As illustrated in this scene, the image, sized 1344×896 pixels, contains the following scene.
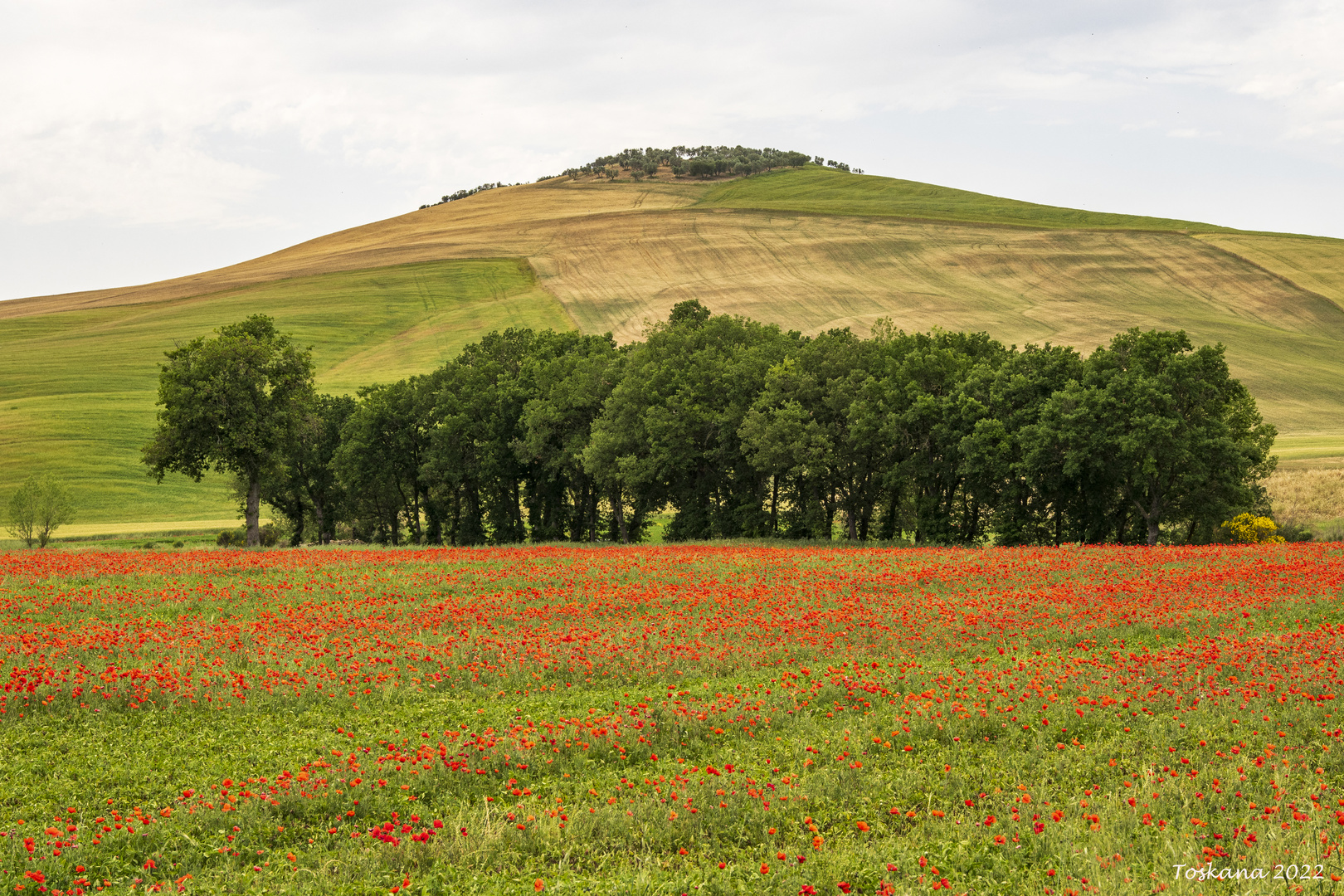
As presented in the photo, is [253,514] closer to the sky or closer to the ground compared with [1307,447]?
closer to the ground

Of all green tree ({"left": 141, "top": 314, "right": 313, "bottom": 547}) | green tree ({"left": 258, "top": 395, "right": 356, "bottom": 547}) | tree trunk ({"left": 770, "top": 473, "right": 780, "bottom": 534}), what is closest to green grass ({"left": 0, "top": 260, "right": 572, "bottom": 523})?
green tree ({"left": 258, "top": 395, "right": 356, "bottom": 547})

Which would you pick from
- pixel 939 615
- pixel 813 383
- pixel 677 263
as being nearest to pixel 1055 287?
pixel 677 263

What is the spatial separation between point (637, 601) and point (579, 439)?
113ft

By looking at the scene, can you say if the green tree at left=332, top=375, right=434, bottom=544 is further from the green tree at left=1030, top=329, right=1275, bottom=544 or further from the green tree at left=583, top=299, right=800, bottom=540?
the green tree at left=1030, top=329, right=1275, bottom=544

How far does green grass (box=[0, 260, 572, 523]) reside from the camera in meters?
82.8

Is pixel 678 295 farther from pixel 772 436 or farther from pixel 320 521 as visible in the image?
pixel 772 436

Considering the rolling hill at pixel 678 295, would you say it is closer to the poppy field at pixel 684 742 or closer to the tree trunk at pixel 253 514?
the tree trunk at pixel 253 514

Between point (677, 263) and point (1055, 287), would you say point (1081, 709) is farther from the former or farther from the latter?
point (677, 263)

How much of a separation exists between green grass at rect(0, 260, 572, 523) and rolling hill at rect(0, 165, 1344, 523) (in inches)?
15.1

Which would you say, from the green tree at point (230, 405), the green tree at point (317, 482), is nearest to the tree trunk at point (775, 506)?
the green tree at point (230, 405)

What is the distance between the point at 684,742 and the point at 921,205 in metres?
176

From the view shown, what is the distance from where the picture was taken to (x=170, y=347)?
380ft

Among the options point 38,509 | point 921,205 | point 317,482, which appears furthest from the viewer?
point 921,205

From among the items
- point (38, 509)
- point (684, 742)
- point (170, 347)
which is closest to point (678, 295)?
point (170, 347)
